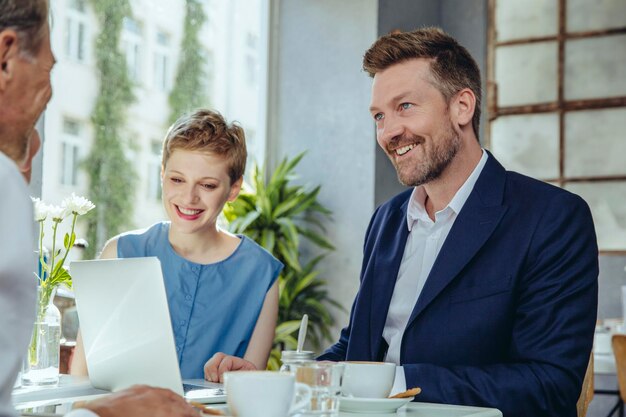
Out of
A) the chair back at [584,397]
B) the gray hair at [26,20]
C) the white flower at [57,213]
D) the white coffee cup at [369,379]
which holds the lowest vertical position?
the chair back at [584,397]

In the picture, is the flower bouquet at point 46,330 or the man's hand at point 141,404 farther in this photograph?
the flower bouquet at point 46,330

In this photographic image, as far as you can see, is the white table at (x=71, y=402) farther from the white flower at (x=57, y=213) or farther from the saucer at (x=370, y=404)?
the white flower at (x=57, y=213)

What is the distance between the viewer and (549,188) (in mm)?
2082

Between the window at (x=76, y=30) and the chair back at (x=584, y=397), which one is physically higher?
the window at (x=76, y=30)

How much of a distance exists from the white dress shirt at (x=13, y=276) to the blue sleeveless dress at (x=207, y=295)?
60.7 inches

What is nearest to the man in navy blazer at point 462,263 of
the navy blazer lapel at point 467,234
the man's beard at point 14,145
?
the navy blazer lapel at point 467,234

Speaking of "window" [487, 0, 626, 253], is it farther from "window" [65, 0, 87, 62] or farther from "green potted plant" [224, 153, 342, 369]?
"window" [65, 0, 87, 62]

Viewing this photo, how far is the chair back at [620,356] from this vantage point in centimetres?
442

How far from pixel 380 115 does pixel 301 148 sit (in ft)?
9.91

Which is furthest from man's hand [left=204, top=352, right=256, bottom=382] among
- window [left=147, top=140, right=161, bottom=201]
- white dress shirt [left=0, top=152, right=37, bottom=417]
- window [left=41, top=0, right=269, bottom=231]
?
window [left=147, top=140, right=161, bottom=201]

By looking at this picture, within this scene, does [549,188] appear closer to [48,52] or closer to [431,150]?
[431,150]

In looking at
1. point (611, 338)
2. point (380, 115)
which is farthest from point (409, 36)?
point (611, 338)

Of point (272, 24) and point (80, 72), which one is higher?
point (272, 24)

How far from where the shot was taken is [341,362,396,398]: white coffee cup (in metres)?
1.54
